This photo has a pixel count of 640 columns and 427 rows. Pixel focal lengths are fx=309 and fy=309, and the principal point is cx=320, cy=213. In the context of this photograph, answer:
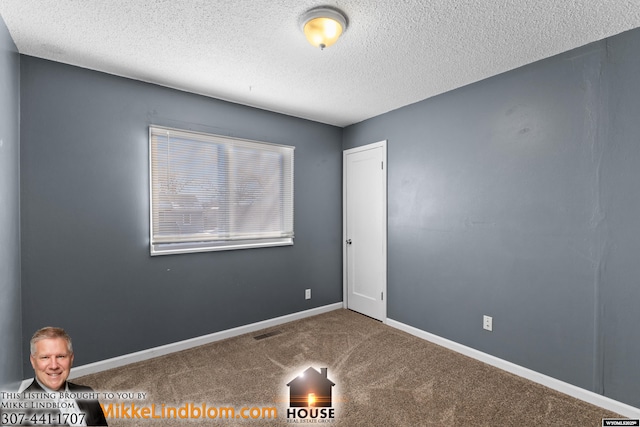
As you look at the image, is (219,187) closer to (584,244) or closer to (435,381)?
(435,381)

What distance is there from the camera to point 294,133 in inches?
155

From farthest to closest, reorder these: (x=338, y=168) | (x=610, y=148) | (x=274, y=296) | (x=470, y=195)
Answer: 1. (x=338, y=168)
2. (x=274, y=296)
3. (x=470, y=195)
4. (x=610, y=148)

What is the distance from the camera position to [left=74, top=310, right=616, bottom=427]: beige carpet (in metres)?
2.08

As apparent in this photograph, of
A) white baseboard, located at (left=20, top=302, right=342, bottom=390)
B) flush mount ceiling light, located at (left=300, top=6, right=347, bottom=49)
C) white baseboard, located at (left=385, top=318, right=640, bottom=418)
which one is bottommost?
white baseboard, located at (left=385, top=318, right=640, bottom=418)

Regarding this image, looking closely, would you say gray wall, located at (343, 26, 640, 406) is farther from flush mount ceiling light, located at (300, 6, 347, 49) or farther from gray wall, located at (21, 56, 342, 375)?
gray wall, located at (21, 56, 342, 375)

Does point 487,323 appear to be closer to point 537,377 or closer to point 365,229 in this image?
point 537,377

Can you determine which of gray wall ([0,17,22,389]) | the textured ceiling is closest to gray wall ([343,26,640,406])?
the textured ceiling

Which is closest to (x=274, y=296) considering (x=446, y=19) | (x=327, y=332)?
(x=327, y=332)

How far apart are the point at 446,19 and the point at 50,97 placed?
9.84ft

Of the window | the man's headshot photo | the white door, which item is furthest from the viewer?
the white door

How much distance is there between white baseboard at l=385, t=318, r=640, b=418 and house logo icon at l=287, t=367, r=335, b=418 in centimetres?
130

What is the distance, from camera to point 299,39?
7.20ft

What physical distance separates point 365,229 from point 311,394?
7.22 ft

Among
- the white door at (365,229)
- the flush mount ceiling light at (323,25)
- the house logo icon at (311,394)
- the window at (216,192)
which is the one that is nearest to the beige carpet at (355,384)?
the house logo icon at (311,394)
